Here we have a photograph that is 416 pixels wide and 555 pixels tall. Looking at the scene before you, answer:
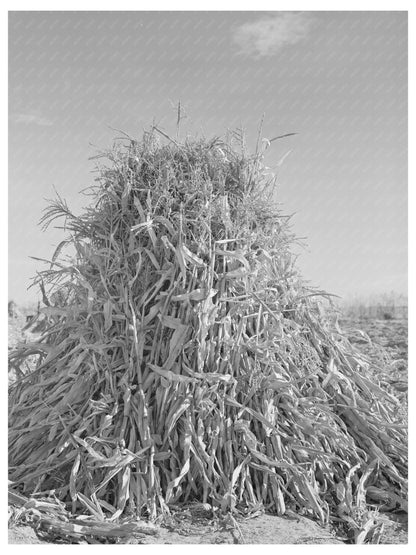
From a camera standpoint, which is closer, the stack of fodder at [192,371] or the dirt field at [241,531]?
the dirt field at [241,531]

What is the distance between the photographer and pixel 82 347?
314 cm

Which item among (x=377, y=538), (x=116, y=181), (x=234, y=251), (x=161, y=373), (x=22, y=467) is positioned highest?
(x=116, y=181)

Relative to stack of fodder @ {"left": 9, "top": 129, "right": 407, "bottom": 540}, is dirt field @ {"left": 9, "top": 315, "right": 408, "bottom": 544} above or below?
below

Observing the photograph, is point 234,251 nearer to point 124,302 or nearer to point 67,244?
point 124,302

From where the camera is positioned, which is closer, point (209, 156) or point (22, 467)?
point (22, 467)

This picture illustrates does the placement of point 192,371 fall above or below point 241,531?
above

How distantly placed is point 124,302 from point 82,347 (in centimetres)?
28

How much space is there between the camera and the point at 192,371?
116 inches

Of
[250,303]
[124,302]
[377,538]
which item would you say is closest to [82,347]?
[124,302]

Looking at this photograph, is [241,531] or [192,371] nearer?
[241,531]

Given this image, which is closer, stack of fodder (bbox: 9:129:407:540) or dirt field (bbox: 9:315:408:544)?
dirt field (bbox: 9:315:408:544)

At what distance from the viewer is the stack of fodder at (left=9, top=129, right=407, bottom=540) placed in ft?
9.53

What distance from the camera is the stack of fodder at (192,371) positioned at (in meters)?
2.91

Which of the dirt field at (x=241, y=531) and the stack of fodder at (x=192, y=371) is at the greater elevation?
the stack of fodder at (x=192, y=371)
